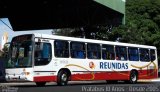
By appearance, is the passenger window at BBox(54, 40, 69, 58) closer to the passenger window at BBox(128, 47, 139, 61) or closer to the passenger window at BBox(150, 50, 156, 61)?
the passenger window at BBox(128, 47, 139, 61)

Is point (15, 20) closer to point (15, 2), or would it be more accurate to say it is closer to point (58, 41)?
point (15, 2)

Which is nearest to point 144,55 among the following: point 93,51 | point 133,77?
Result: point 133,77

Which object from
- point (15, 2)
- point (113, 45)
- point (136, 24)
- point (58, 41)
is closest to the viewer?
point (58, 41)

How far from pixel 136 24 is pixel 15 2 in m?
21.1

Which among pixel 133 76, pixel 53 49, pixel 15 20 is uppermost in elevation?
pixel 15 20

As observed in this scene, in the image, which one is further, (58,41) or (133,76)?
(133,76)

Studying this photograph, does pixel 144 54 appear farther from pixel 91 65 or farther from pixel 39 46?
pixel 39 46

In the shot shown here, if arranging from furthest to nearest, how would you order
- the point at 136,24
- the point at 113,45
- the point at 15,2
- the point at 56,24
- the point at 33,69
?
the point at 136,24 → the point at 56,24 → the point at 15,2 → the point at 113,45 → the point at 33,69

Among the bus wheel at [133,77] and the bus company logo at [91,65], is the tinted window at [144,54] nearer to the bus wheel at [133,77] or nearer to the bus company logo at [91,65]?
the bus wheel at [133,77]

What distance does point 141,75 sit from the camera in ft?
94.8

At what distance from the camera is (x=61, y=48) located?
73.5ft

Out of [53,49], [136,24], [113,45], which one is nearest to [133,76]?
[113,45]

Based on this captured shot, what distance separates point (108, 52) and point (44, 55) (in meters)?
5.69

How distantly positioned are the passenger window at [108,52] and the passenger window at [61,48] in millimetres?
3345
